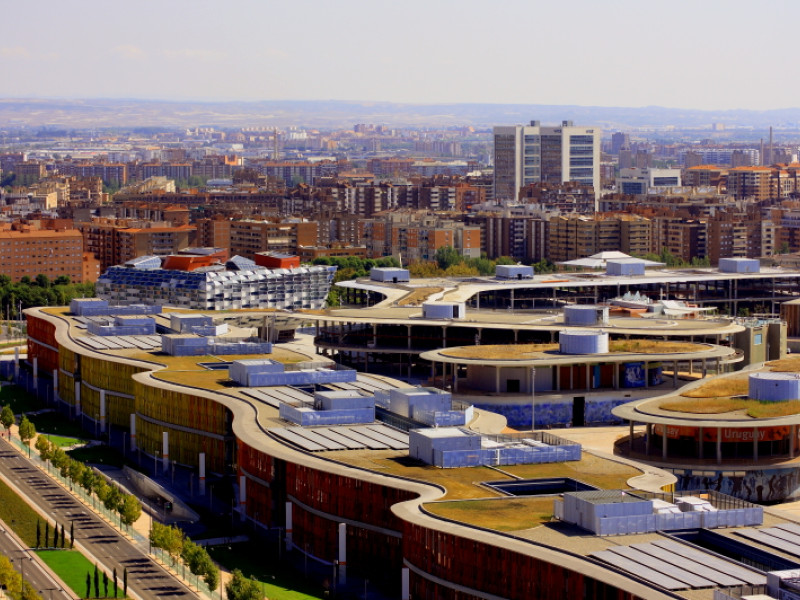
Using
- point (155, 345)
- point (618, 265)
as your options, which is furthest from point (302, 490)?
point (618, 265)

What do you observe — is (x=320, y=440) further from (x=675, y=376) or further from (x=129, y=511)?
(x=675, y=376)

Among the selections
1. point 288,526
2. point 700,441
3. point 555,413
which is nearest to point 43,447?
point 288,526

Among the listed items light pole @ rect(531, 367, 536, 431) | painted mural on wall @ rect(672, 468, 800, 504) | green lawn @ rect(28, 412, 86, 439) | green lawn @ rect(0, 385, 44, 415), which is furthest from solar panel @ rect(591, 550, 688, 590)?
green lawn @ rect(0, 385, 44, 415)

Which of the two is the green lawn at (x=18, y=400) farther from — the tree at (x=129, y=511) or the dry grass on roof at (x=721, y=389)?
the dry grass on roof at (x=721, y=389)

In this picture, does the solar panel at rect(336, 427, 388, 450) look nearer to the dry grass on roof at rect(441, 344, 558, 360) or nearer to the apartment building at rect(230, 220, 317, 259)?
the dry grass on roof at rect(441, 344, 558, 360)

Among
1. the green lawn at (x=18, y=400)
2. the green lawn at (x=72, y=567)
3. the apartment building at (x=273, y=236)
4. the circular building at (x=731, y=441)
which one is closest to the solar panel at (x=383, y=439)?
the circular building at (x=731, y=441)

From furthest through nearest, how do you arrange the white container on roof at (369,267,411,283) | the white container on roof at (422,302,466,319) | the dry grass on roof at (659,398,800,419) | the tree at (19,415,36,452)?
the white container on roof at (369,267,411,283)
the white container on roof at (422,302,466,319)
the tree at (19,415,36,452)
the dry grass on roof at (659,398,800,419)
